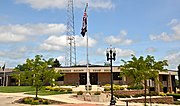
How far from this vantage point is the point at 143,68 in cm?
2428

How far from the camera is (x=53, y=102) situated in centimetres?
2773

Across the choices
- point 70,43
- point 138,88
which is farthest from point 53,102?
point 70,43

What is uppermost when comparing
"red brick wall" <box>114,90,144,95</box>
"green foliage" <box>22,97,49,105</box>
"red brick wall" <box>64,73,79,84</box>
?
"red brick wall" <box>64,73,79,84</box>

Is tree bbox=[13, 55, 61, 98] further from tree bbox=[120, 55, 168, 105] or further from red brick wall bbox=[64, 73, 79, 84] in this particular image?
red brick wall bbox=[64, 73, 79, 84]

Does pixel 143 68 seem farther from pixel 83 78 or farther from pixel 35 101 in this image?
pixel 83 78

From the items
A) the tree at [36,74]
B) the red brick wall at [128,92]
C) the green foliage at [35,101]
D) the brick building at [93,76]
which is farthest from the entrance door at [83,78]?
the green foliage at [35,101]

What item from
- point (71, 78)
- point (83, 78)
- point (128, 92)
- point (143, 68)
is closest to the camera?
point (143, 68)

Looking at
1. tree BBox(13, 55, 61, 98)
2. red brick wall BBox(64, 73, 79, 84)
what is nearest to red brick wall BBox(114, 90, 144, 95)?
tree BBox(13, 55, 61, 98)

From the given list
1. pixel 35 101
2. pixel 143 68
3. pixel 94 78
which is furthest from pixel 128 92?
pixel 94 78

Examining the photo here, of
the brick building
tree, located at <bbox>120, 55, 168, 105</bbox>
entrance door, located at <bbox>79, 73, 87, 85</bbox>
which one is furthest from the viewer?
entrance door, located at <bbox>79, 73, 87, 85</bbox>

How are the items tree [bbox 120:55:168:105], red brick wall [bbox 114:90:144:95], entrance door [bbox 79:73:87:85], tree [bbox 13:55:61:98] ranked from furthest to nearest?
entrance door [bbox 79:73:87:85]
red brick wall [bbox 114:90:144:95]
tree [bbox 13:55:61:98]
tree [bbox 120:55:168:105]

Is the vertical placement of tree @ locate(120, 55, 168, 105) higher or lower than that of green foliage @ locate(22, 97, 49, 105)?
higher

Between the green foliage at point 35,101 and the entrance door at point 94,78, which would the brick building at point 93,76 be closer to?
the entrance door at point 94,78

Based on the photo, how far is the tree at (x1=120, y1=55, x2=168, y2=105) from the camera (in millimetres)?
24109
